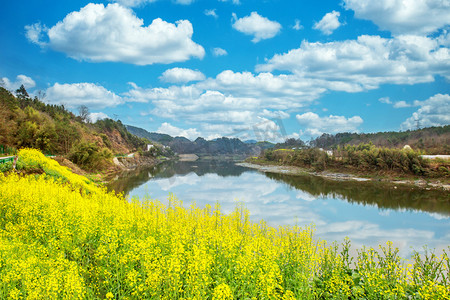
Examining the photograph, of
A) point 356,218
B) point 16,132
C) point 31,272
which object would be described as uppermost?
point 16,132

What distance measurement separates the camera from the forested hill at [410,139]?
57.7 metres

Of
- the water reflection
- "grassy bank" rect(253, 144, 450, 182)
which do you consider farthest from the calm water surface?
"grassy bank" rect(253, 144, 450, 182)

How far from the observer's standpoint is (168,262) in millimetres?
4402

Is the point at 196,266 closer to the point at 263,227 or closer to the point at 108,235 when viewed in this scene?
the point at 108,235

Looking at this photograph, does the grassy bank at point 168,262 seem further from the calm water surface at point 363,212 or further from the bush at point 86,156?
the bush at point 86,156

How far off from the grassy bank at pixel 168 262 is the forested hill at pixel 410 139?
55.3 m

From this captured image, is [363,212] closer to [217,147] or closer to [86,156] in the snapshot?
[86,156]

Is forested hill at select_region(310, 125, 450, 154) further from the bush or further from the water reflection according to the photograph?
the bush

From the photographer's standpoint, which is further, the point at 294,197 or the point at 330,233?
the point at 294,197

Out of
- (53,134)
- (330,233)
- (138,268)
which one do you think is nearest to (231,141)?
(53,134)

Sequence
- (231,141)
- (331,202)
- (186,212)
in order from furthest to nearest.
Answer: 1. (231,141)
2. (331,202)
3. (186,212)

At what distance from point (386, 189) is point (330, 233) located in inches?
909

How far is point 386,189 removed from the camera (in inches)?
1377

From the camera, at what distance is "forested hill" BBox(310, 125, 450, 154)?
57.7 metres
